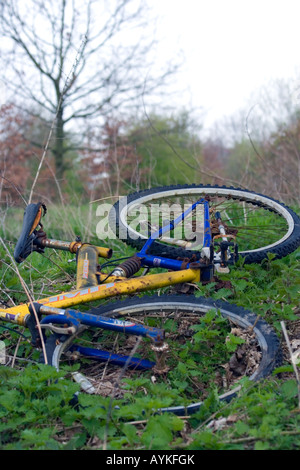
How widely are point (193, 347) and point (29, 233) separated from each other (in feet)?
4.18

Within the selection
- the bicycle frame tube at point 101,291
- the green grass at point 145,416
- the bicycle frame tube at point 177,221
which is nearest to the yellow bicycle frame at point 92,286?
the bicycle frame tube at point 101,291

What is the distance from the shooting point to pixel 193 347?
2695 mm

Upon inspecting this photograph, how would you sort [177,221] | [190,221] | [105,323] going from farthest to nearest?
[190,221], [177,221], [105,323]

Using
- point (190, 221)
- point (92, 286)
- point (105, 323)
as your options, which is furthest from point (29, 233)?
point (190, 221)

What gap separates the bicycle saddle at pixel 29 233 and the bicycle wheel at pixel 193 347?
25.2 inches

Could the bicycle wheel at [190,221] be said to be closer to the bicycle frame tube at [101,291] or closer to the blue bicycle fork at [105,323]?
the bicycle frame tube at [101,291]

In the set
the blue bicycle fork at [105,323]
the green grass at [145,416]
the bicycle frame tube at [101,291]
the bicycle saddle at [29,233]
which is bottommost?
the green grass at [145,416]

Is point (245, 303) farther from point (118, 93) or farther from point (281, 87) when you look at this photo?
point (118, 93)

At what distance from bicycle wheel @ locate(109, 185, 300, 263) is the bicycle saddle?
0.68 meters

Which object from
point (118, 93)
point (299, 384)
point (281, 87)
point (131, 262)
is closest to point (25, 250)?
point (131, 262)

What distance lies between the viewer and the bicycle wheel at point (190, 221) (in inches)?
137

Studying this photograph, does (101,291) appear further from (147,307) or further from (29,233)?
(29,233)
